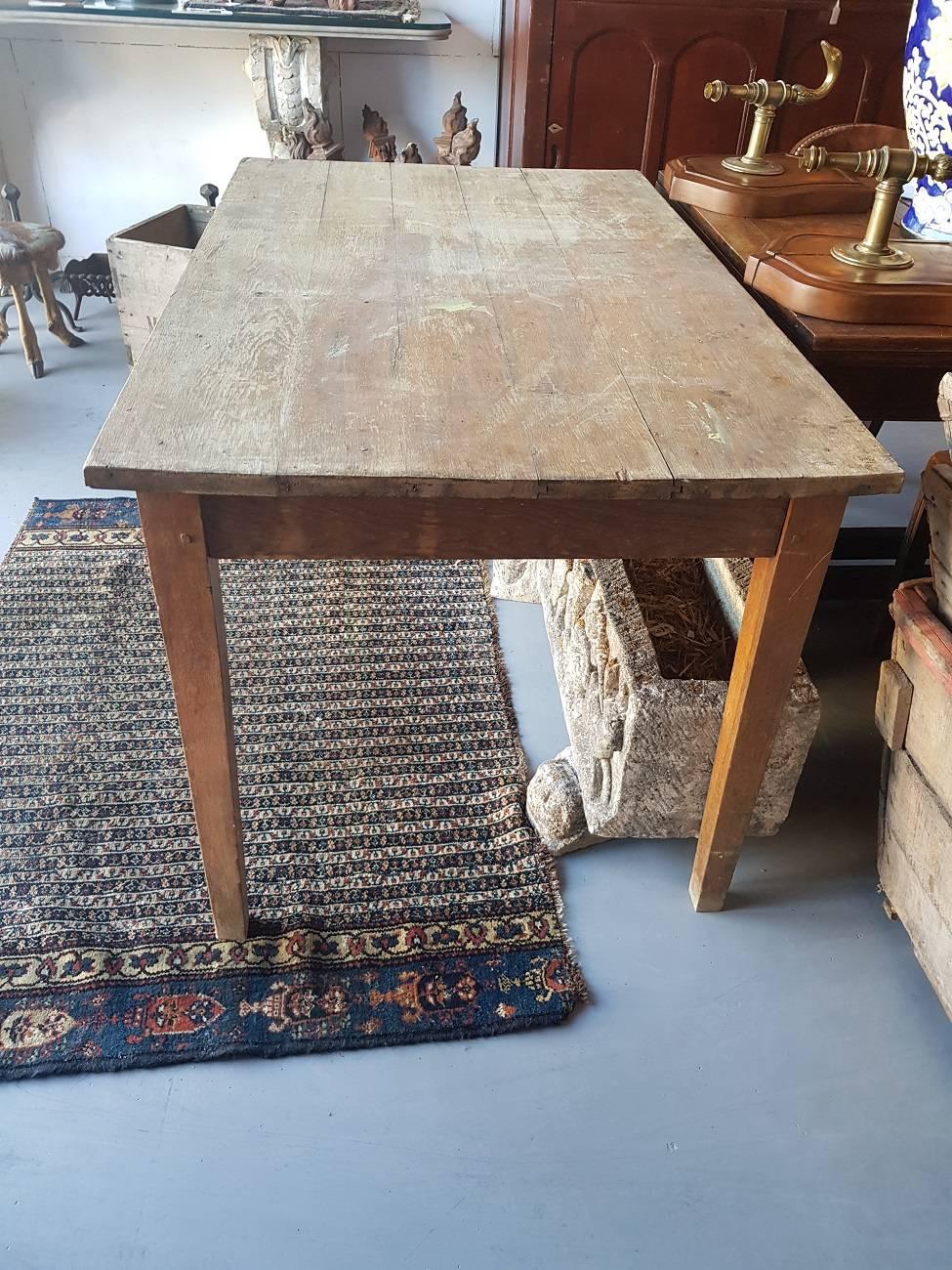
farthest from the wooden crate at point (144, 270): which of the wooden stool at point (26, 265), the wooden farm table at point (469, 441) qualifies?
the wooden farm table at point (469, 441)

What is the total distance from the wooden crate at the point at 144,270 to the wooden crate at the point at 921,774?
1963mm

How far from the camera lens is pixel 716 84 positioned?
171 centimetres

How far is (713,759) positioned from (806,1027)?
39 centimetres

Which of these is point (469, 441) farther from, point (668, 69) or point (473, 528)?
point (668, 69)

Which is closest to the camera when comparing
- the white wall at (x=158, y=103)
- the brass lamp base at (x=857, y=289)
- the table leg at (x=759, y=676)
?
the table leg at (x=759, y=676)

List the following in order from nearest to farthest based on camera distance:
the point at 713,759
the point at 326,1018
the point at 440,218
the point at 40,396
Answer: the point at 326,1018 < the point at 713,759 < the point at 440,218 < the point at 40,396

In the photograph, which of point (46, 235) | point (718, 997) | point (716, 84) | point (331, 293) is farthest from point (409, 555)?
point (46, 235)

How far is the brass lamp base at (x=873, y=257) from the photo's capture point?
1422 mm

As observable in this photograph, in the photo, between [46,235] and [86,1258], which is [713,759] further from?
[46,235]

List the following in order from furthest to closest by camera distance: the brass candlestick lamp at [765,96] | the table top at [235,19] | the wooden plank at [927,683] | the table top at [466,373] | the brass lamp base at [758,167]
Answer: the table top at [235,19]
the brass lamp base at [758,167]
the brass candlestick lamp at [765,96]
the wooden plank at [927,683]
the table top at [466,373]

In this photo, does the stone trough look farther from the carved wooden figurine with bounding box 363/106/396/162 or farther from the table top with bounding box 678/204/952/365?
the carved wooden figurine with bounding box 363/106/396/162

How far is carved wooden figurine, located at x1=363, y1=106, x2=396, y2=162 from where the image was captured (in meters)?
3.04

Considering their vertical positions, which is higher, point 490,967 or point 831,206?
point 831,206

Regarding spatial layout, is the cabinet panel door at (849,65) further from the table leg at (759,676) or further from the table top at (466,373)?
the table leg at (759,676)
